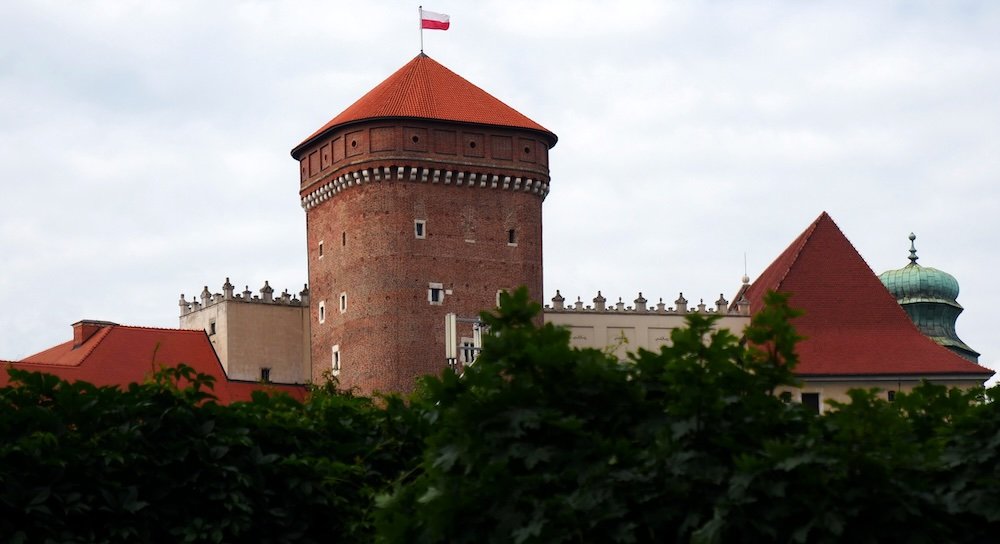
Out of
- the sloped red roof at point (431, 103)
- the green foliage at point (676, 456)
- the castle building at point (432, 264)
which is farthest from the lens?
the sloped red roof at point (431, 103)

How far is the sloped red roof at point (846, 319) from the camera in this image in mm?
68188

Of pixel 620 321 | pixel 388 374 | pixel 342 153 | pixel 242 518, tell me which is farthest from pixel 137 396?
pixel 620 321

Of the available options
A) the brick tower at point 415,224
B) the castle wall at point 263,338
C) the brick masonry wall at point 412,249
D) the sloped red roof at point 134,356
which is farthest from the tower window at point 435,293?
the castle wall at point 263,338

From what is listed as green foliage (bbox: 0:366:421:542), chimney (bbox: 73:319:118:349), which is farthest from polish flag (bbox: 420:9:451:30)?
green foliage (bbox: 0:366:421:542)

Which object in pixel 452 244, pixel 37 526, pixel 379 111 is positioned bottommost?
pixel 37 526

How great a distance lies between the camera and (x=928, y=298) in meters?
90.4

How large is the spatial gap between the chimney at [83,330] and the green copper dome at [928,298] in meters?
37.1

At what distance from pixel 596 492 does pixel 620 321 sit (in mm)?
67318

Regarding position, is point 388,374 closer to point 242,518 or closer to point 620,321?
point 620,321

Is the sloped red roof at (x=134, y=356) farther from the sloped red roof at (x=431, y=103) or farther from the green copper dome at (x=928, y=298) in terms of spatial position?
the green copper dome at (x=928, y=298)

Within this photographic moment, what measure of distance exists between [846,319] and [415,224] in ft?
50.3

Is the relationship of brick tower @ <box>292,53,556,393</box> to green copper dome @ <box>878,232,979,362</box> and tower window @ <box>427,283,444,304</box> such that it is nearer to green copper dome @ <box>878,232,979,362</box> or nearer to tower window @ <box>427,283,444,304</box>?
tower window @ <box>427,283,444,304</box>

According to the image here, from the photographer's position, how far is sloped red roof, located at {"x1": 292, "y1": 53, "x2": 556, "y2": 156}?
70.2 meters

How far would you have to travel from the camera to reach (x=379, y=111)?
230ft
